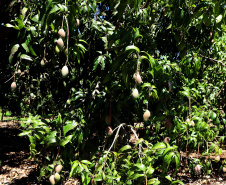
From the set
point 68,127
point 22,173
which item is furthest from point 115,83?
point 22,173

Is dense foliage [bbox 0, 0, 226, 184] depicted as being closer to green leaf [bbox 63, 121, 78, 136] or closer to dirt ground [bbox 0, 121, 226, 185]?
green leaf [bbox 63, 121, 78, 136]

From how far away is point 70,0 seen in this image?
1.50 metres

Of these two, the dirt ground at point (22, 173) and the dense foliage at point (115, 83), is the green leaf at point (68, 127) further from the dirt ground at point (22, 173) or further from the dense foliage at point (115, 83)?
the dirt ground at point (22, 173)

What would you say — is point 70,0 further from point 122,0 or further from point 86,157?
point 86,157

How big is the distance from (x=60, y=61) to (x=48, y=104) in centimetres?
157

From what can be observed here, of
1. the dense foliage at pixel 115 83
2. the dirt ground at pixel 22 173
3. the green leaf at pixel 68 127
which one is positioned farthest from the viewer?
the dirt ground at pixel 22 173

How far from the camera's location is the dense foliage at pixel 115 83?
132 cm

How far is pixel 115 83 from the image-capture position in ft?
6.46

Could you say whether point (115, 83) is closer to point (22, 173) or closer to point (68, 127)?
point (68, 127)

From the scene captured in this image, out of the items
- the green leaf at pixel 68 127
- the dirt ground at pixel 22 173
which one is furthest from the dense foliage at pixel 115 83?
the dirt ground at pixel 22 173

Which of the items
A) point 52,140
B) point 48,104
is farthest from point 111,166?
point 48,104

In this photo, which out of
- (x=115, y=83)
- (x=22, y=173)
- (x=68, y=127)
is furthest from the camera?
(x=22, y=173)

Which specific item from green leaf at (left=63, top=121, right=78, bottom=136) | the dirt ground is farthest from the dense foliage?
the dirt ground

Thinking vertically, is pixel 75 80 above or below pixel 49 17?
below
